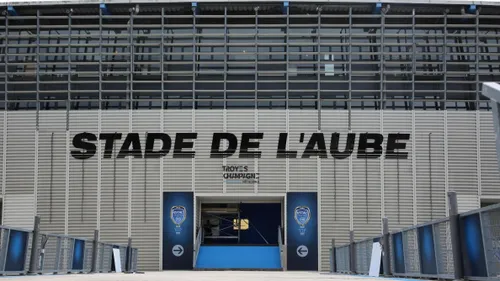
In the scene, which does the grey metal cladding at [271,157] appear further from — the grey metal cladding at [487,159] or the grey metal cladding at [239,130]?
the grey metal cladding at [487,159]

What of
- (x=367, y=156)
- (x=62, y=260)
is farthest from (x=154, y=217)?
(x=62, y=260)

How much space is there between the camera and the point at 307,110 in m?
37.5

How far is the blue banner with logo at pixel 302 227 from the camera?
122 feet

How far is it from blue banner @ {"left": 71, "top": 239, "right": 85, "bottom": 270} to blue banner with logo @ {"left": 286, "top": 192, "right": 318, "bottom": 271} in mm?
17149

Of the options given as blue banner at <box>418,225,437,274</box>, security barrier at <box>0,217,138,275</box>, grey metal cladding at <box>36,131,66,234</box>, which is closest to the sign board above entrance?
grey metal cladding at <box>36,131,66,234</box>

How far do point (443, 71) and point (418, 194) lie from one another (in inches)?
234

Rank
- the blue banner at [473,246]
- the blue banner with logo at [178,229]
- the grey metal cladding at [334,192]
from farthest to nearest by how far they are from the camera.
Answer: the blue banner with logo at [178,229], the grey metal cladding at [334,192], the blue banner at [473,246]

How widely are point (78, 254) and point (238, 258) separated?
58.7ft

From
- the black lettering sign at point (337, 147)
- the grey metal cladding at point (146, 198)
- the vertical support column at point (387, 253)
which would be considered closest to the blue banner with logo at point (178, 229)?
the grey metal cladding at point (146, 198)

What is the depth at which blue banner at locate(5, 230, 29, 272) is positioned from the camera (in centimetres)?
1488

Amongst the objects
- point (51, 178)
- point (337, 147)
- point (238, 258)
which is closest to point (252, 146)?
point (337, 147)

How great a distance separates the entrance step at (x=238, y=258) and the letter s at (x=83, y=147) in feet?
23.8

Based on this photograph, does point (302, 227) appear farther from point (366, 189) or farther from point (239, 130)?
point (239, 130)

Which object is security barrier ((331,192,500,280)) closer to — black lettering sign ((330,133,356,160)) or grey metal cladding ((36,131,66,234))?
black lettering sign ((330,133,356,160))
